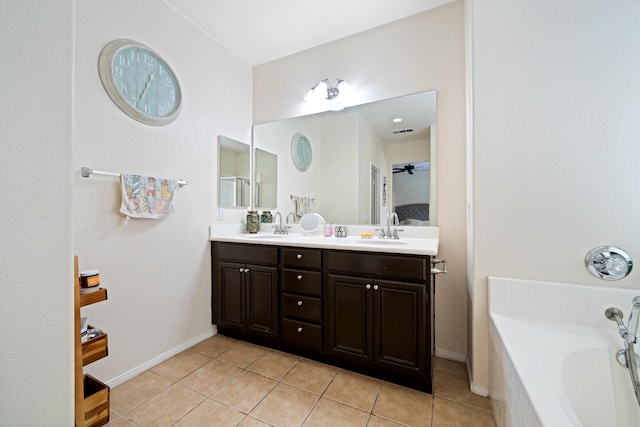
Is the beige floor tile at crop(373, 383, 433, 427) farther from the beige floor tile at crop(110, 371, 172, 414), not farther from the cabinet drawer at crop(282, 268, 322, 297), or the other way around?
the beige floor tile at crop(110, 371, 172, 414)

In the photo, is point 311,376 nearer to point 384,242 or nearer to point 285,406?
point 285,406

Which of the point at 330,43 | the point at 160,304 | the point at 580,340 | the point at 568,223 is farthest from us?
the point at 330,43

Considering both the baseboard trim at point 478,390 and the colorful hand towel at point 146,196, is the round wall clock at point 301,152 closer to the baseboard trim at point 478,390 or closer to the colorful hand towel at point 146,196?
the colorful hand towel at point 146,196

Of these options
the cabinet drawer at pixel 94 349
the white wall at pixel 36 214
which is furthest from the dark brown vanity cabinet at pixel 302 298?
the white wall at pixel 36 214

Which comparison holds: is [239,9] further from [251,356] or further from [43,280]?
[251,356]

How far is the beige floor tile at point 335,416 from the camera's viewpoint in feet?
4.36

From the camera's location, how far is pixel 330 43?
2.38 m

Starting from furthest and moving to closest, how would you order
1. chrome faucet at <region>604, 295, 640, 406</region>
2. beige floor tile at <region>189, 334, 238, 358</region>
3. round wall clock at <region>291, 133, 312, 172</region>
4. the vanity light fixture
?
1. round wall clock at <region>291, 133, 312, 172</region>
2. the vanity light fixture
3. beige floor tile at <region>189, 334, 238, 358</region>
4. chrome faucet at <region>604, 295, 640, 406</region>

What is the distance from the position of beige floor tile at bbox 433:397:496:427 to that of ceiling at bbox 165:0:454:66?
8.72 feet

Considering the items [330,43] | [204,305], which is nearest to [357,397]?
[204,305]

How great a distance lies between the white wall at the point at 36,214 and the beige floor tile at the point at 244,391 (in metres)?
0.96

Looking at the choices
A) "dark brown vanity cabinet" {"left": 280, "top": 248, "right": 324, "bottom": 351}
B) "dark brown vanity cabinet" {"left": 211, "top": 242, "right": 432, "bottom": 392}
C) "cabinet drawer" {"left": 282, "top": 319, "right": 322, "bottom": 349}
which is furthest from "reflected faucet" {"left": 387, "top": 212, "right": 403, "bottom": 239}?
"cabinet drawer" {"left": 282, "top": 319, "right": 322, "bottom": 349}

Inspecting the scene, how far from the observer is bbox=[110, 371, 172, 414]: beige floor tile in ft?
4.76

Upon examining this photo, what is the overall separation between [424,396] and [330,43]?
280 centimetres
